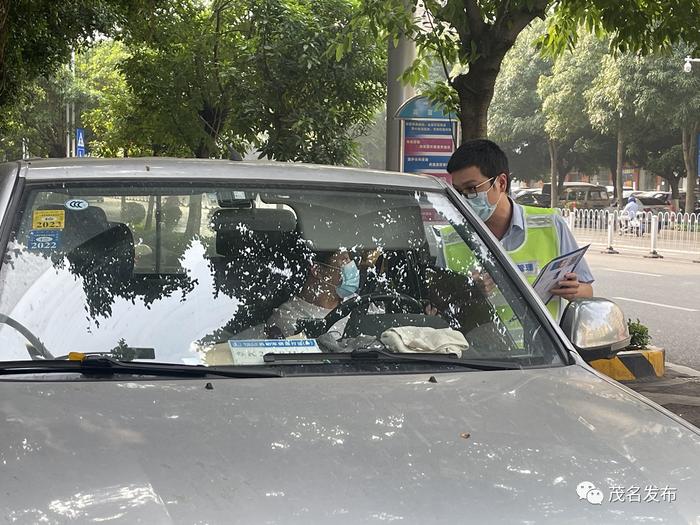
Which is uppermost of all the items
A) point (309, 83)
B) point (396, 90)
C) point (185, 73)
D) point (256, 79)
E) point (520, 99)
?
point (520, 99)

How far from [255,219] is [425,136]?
721 cm

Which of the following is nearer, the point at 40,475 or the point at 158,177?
the point at 40,475

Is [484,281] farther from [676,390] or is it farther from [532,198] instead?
[532,198]

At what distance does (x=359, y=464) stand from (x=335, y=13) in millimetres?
12469

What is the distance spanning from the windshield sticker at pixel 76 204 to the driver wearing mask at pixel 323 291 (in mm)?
615

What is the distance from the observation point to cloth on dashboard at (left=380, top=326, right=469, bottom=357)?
282 cm

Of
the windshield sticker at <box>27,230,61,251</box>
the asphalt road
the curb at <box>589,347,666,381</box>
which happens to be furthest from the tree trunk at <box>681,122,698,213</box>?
the windshield sticker at <box>27,230,61,251</box>

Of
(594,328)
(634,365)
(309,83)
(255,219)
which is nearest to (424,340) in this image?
(594,328)

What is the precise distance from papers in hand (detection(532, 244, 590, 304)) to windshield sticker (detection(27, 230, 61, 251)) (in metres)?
1.73

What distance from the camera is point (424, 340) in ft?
9.37

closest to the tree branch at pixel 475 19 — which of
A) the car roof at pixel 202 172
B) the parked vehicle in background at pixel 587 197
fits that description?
the car roof at pixel 202 172

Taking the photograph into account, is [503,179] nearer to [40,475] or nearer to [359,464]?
[359,464]

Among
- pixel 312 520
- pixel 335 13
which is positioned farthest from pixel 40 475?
pixel 335 13

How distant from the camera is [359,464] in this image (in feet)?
6.51
